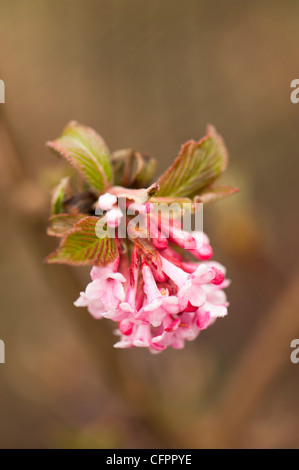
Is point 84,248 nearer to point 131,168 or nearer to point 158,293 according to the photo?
point 158,293

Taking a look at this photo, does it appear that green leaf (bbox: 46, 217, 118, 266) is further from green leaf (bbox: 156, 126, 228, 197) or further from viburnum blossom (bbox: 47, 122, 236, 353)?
green leaf (bbox: 156, 126, 228, 197)

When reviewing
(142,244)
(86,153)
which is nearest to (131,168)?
(86,153)

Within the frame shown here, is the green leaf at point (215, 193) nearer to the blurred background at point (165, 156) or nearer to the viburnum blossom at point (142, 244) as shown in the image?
the viburnum blossom at point (142, 244)

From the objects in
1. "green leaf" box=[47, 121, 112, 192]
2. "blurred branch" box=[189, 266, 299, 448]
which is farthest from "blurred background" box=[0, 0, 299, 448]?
"green leaf" box=[47, 121, 112, 192]

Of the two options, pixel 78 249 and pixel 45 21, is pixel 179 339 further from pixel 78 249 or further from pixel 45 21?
pixel 45 21

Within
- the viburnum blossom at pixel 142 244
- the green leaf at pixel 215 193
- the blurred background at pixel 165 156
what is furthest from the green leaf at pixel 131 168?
the blurred background at pixel 165 156
